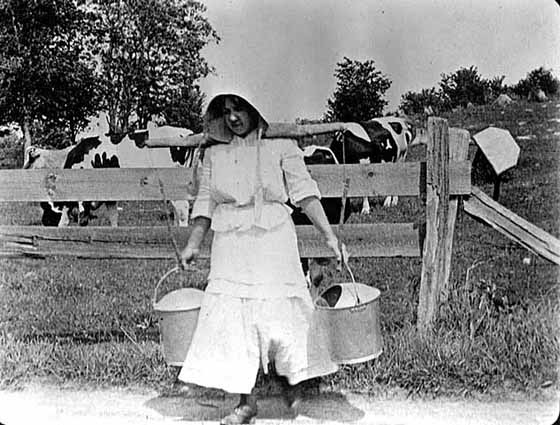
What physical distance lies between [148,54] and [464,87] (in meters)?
1.61

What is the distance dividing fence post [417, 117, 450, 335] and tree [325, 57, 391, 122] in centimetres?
30

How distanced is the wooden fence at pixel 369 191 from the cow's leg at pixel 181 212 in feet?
0.44

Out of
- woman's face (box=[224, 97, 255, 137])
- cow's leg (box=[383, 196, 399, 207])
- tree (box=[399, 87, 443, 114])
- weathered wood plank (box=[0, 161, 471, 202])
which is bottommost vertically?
cow's leg (box=[383, 196, 399, 207])

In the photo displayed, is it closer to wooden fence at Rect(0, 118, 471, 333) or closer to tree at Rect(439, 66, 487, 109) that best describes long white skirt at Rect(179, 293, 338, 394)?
wooden fence at Rect(0, 118, 471, 333)

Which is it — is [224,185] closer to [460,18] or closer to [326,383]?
[326,383]

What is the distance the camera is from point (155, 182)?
14.6 feet

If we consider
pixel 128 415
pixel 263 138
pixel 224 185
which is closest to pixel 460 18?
pixel 263 138

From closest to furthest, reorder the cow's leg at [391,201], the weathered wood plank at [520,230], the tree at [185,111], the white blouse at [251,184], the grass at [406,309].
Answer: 1. the white blouse at [251,184]
2. the grass at [406,309]
3. the tree at [185,111]
4. the weathered wood plank at [520,230]
5. the cow's leg at [391,201]

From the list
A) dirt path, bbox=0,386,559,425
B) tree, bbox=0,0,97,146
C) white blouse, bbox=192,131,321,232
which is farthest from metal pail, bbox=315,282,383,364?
tree, bbox=0,0,97,146

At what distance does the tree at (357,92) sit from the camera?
4.21m

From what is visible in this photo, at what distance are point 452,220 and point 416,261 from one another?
0.69 meters

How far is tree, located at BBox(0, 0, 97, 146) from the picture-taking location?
4316 millimetres

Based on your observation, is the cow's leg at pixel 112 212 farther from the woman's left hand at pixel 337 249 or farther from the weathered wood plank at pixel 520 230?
the weathered wood plank at pixel 520 230

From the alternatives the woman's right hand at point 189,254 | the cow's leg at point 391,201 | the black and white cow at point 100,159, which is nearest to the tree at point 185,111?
the black and white cow at point 100,159
